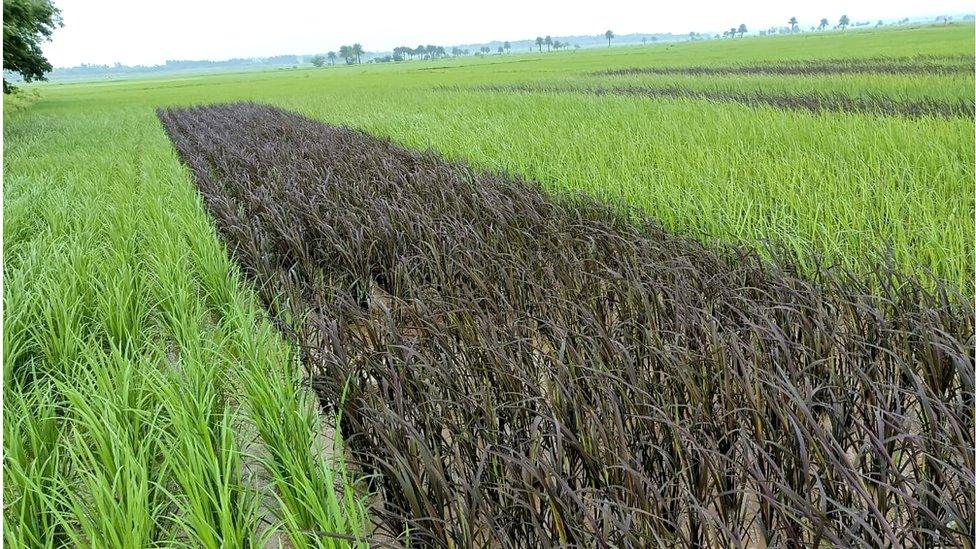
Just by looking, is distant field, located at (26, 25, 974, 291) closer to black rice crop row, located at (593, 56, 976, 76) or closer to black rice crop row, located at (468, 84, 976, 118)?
black rice crop row, located at (468, 84, 976, 118)

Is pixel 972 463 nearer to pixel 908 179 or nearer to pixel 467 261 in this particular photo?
pixel 467 261

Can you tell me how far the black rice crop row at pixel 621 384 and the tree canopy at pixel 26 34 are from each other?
14.6 metres

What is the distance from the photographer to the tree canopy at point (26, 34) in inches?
575

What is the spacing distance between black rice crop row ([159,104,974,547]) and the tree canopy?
1457cm

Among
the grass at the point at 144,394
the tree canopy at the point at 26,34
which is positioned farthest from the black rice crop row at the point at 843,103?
the tree canopy at the point at 26,34

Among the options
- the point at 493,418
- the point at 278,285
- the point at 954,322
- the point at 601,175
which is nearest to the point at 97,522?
the point at 493,418

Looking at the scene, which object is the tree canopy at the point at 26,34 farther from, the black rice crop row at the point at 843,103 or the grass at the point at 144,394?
the black rice crop row at the point at 843,103

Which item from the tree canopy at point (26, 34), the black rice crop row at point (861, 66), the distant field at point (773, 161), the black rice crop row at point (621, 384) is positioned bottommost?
the black rice crop row at point (621, 384)

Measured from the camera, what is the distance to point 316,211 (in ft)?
16.5

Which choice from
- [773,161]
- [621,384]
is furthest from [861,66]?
[621,384]

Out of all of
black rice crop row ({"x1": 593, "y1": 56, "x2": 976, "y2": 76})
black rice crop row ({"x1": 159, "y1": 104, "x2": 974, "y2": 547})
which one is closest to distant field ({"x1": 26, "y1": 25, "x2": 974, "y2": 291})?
black rice crop row ({"x1": 159, "y1": 104, "x2": 974, "y2": 547})

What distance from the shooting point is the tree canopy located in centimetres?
1462

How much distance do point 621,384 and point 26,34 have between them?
22.6 metres

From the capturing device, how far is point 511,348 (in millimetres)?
2580
